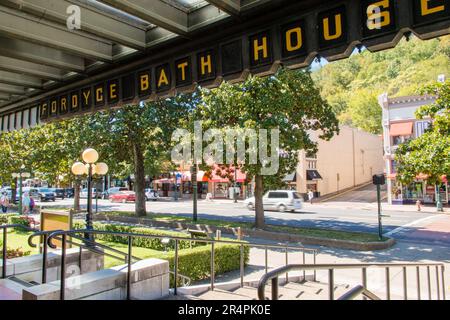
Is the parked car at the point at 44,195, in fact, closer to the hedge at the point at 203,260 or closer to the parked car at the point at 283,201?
the parked car at the point at 283,201

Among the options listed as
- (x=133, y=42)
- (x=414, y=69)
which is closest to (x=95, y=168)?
(x=133, y=42)

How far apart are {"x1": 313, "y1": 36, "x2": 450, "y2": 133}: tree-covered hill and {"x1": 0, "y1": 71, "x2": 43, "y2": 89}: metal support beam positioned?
67133 mm

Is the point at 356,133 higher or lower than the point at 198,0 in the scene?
higher

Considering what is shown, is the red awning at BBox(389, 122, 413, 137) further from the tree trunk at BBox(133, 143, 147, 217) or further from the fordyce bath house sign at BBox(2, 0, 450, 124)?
the fordyce bath house sign at BBox(2, 0, 450, 124)

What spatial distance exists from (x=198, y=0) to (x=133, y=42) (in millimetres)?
975

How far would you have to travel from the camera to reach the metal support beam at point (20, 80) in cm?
538

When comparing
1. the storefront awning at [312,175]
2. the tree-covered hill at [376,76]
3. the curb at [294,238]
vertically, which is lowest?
the curb at [294,238]

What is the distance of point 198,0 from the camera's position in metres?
3.82

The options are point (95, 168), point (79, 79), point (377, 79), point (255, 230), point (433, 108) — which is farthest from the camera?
point (377, 79)

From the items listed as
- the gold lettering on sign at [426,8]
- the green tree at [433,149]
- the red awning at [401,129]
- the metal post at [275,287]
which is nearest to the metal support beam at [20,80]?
the metal post at [275,287]

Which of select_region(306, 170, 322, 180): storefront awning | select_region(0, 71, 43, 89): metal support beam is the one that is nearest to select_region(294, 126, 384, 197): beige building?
select_region(306, 170, 322, 180): storefront awning

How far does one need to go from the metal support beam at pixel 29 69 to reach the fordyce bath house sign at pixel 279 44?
0.82 metres

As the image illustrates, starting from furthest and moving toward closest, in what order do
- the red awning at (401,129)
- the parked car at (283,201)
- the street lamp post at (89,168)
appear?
1. the red awning at (401,129)
2. the parked car at (283,201)
3. the street lamp post at (89,168)
